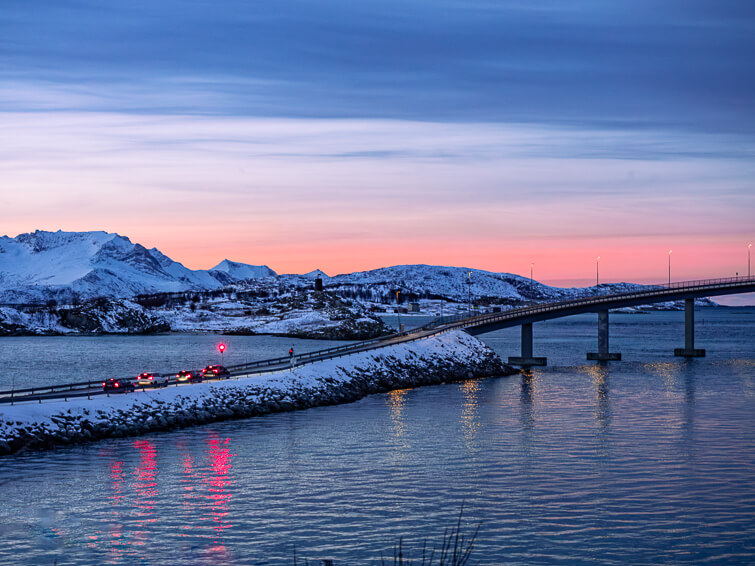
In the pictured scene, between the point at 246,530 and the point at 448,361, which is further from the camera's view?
the point at 448,361

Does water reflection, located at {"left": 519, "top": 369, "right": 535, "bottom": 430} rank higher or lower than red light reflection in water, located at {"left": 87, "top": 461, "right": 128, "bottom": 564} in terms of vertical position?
lower

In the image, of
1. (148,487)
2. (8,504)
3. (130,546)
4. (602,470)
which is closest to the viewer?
(130,546)

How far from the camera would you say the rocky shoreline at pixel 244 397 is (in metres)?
53.2

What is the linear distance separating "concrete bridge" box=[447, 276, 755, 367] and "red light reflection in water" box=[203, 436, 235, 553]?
7441 centimetres

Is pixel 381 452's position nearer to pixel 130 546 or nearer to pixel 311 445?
pixel 311 445

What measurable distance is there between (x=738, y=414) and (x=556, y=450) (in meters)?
23.6

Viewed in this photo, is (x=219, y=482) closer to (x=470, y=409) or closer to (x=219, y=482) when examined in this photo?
(x=219, y=482)

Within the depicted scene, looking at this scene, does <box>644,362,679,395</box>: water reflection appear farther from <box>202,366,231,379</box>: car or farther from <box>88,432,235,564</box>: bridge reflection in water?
<box>88,432,235,564</box>: bridge reflection in water

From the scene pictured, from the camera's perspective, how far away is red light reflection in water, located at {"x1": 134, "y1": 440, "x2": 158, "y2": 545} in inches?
1373

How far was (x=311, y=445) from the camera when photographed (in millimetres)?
52781

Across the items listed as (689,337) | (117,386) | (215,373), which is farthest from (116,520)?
(689,337)

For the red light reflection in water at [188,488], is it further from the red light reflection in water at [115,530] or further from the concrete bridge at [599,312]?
the concrete bridge at [599,312]

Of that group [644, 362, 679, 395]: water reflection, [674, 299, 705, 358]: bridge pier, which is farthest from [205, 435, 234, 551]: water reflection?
[674, 299, 705, 358]: bridge pier

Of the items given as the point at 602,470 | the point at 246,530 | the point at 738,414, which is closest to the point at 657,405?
the point at 738,414
